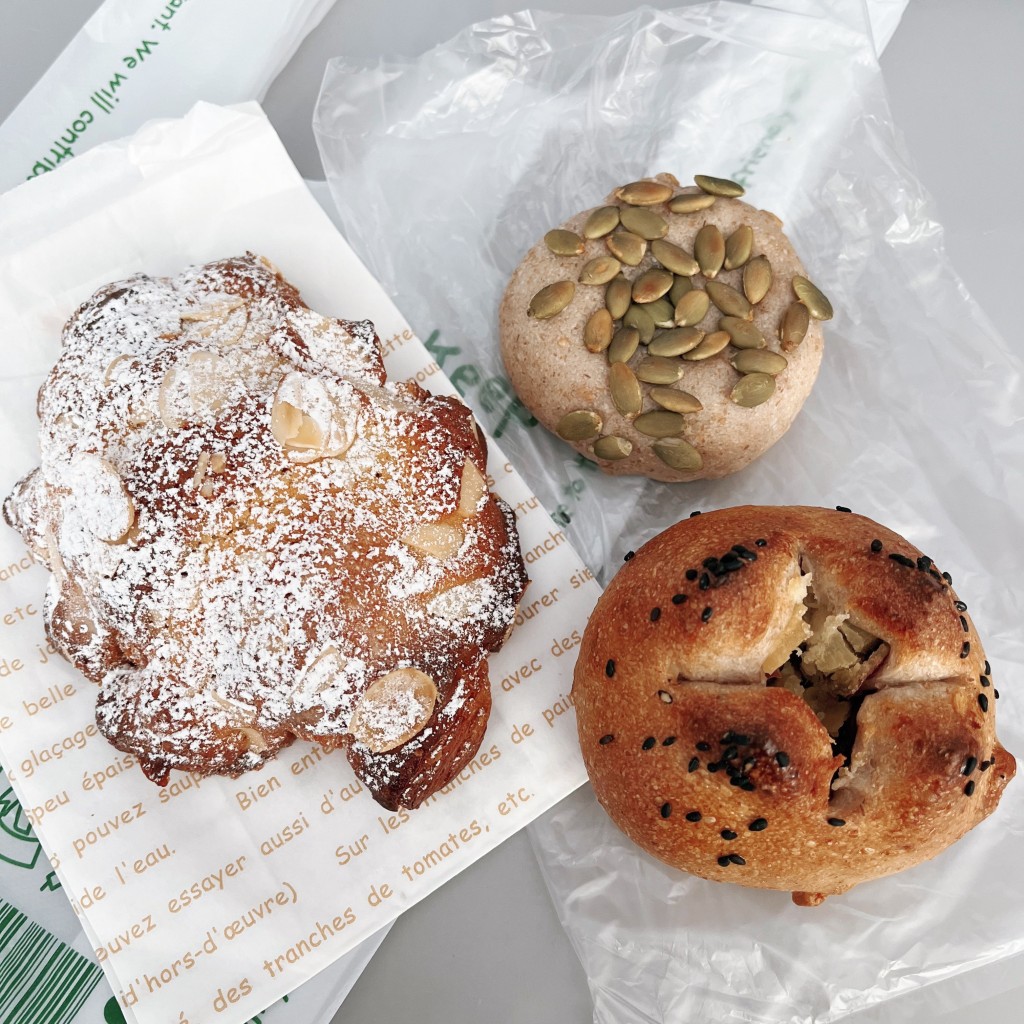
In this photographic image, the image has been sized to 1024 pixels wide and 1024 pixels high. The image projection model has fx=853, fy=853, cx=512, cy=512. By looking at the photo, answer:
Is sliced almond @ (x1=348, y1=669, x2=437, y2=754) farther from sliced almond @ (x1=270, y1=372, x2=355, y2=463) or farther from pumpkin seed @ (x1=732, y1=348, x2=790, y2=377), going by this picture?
pumpkin seed @ (x1=732, y1=348, x2=790, y2=377)

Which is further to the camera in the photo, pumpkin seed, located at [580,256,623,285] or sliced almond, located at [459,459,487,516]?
pumpkin seed, located at [580,256,623,285]

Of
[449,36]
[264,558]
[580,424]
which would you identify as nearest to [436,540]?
[264,558]

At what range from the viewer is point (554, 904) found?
4.86 ft

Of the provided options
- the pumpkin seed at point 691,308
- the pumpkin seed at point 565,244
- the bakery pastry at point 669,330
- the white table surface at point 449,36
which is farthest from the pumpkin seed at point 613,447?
the white table surface at point 449,36

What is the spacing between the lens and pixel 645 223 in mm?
1412

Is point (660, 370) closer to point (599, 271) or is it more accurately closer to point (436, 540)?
point (599, 271)

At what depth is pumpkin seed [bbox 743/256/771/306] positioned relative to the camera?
1384 millimetres

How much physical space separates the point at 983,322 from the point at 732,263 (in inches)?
21.4

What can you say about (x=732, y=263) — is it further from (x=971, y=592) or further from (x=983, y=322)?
(x=971, y=592)

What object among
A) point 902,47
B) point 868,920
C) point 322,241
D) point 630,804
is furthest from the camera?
point 902,47

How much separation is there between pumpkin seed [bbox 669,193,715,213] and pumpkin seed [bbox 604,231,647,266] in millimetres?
83

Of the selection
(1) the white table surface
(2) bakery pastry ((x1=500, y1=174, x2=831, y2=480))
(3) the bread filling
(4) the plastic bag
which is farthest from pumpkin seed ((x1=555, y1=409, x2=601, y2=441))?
(4) the plastic bag

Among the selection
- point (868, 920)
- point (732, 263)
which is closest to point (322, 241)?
point (732, 263)

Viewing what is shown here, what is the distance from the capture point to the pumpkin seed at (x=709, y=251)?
139 cm
